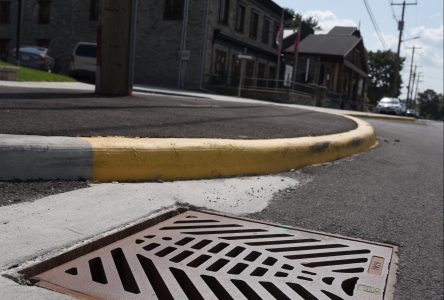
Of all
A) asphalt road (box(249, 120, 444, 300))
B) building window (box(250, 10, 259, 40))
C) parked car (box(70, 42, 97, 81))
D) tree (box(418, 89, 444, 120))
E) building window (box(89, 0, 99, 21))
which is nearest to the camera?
asphalt road (box(249, 120, 444, 300))

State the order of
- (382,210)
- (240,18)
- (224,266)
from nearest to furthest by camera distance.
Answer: (224,266)
(382,210)
(240,18)

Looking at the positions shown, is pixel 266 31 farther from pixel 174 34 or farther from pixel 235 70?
pixel 174 34

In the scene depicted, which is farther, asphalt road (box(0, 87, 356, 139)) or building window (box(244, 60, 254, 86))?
building window (box(244, 60, 254, 86))

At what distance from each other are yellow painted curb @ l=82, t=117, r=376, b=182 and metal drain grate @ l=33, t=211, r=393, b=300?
2.37 ft

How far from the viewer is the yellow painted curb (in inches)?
134

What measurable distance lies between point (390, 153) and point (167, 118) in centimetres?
384

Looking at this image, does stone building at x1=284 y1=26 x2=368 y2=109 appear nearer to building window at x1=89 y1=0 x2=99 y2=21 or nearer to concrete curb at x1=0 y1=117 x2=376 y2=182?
building window at x1=89 y1=0 x2=99 y2=21

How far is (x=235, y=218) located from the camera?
316 cm

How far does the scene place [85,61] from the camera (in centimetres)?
1970

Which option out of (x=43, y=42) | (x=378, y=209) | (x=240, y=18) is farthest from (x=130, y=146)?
(x=43, y=42)

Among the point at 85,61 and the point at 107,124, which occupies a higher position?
the point at 85,61

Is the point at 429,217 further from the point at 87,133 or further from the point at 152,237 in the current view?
the point at 87,133

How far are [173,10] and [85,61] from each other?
9.52m

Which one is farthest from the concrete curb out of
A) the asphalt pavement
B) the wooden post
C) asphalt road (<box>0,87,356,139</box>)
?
the wooden post
